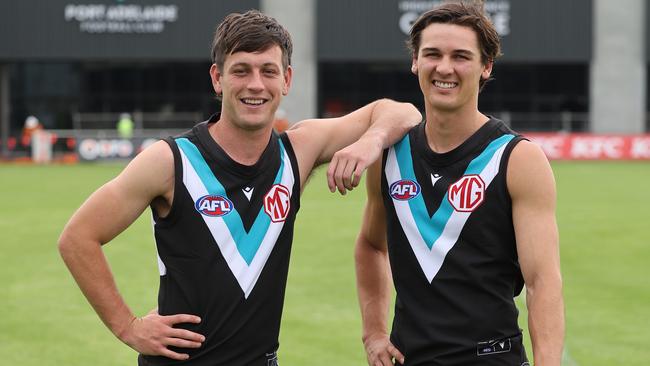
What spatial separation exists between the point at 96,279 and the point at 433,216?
132 centimetres

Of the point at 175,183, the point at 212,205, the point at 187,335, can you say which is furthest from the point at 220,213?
the point at 187,335

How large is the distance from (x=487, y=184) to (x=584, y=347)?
4.87 meters

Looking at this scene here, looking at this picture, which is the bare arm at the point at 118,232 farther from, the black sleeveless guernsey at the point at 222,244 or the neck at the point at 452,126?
the neck at the point at 452,126

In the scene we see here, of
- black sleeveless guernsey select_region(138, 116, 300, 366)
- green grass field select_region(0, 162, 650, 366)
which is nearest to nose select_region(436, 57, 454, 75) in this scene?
black sleeveless guernsey select_region(138, 116, 300, 366)

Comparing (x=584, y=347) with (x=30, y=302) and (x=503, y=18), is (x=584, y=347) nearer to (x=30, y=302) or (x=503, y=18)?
(x=30, y=302)

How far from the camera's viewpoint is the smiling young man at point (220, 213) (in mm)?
3982

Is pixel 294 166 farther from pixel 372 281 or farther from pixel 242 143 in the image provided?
pixel 372 281

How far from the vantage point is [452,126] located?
3.94m

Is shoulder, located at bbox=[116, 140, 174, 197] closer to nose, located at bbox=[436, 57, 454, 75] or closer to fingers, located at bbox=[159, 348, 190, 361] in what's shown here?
fingers, located at bbox=[159, 348, 190, 361]

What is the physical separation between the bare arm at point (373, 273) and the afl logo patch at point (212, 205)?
637 mm

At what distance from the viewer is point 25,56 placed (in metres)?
39.3

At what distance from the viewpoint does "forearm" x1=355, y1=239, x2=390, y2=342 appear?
14.8 ft

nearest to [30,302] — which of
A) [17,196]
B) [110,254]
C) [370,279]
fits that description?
[110,254]

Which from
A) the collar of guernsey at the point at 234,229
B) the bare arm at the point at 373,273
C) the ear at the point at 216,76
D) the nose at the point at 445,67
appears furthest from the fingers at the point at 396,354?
the ear at the point at 216,76
